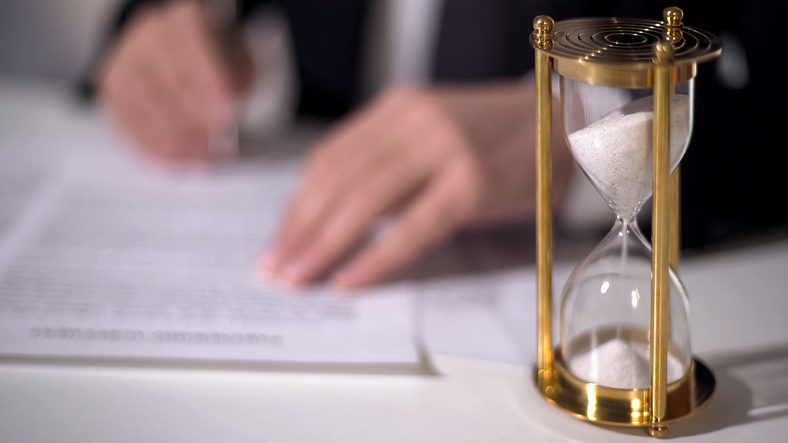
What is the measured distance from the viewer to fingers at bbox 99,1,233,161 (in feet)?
5.24

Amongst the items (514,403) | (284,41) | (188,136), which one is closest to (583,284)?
(514,403)

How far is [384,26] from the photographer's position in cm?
215

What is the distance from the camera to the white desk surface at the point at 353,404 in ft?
2.63

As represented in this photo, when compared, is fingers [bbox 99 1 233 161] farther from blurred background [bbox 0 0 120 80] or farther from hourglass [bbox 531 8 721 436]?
blurred background [bbox 0 0 120 80]

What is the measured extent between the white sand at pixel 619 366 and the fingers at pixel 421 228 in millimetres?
388

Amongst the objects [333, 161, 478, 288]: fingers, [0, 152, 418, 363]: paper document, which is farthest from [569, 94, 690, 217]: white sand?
[333, 161, 478, 288]: fingers

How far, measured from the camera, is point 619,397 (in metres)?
0.78

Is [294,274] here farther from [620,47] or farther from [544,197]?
[620,47]

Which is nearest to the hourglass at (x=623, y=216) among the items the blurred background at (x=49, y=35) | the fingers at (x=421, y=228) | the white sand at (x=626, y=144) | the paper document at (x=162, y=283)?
the white sand at (x=626, y=144)

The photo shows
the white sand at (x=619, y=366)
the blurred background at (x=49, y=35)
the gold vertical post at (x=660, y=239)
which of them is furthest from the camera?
the blurred background at (x=49, y=35)

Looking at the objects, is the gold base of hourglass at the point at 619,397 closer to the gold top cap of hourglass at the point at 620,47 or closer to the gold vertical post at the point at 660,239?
the gold vertical post at the point at 660,239

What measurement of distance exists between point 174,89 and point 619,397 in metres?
1.12

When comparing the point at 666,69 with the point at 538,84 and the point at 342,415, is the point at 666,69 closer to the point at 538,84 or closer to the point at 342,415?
the point at 538,84

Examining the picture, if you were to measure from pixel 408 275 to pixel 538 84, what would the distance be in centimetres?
47
